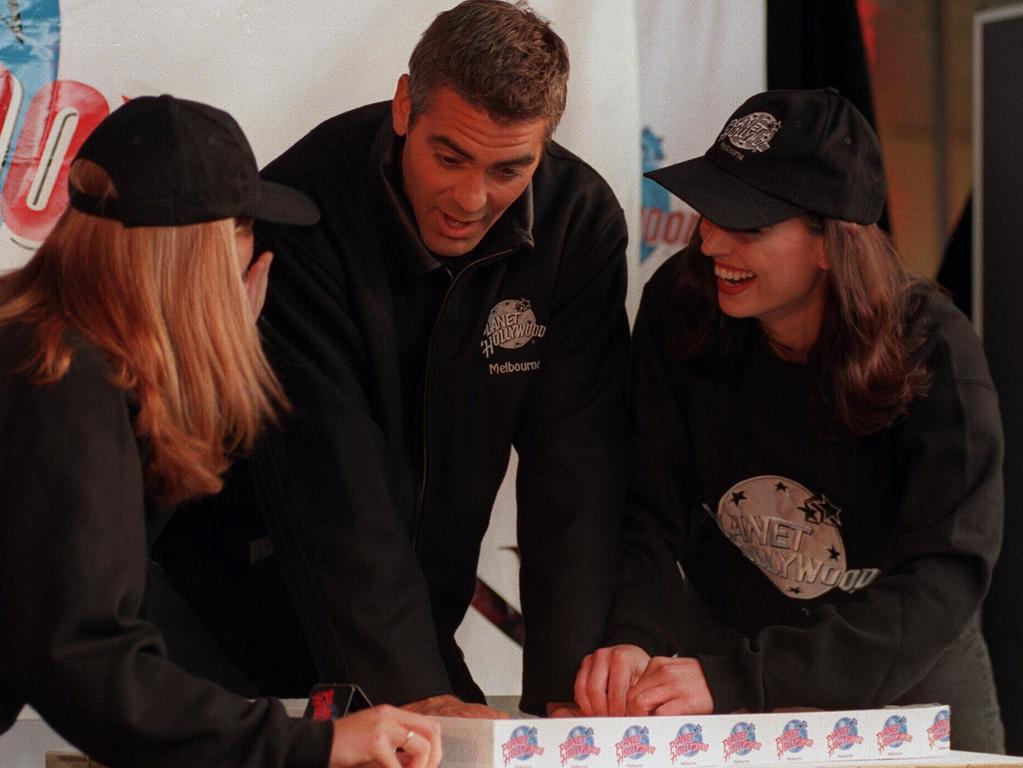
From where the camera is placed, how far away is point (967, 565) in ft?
5.40

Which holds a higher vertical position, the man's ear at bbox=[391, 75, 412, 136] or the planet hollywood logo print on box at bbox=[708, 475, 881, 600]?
the man's ear at bbox=[391, 75, 412, 136]

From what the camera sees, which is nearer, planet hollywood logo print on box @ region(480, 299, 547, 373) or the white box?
the white box

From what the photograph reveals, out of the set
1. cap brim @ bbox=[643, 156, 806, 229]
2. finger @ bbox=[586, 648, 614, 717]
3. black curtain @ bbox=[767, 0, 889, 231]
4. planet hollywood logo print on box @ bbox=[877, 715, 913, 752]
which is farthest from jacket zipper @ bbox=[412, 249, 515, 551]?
black curtain @ bbox=[767, 0, 889, 231]

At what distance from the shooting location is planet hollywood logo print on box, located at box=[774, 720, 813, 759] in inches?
55.9

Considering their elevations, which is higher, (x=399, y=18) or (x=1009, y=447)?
(x=399, y=18)

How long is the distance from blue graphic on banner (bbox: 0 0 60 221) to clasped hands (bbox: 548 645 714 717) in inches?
42.6

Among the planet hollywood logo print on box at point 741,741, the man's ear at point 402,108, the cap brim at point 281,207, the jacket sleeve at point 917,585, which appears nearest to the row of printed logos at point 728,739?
the planet hollywood logo print on box at point 741,741

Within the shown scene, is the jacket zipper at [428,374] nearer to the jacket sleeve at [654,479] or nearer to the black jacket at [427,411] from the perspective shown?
the black jacket at [427,411]

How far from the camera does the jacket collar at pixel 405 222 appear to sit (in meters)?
1.73

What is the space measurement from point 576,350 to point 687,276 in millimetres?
175

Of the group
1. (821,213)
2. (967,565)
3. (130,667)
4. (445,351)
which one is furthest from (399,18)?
(130,667)

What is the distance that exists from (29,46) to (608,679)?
1190 millimetres

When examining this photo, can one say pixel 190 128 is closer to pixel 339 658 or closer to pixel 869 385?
pixel 339 658

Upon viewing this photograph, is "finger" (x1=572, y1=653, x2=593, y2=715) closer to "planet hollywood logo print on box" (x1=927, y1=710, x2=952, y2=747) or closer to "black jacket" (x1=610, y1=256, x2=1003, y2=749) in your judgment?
"black jacket" (x1=610, y1=256, x2=1003, y2=749)
